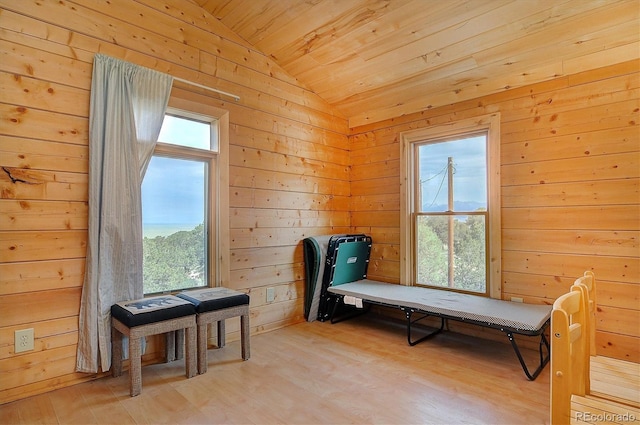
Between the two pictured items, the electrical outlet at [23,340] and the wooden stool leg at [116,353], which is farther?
the wooden stool leg at [116,353]

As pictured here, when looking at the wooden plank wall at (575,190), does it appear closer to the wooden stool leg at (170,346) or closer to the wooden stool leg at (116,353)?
the wooden stool leg at (170,346)

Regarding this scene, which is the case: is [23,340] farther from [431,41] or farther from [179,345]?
[431,41]

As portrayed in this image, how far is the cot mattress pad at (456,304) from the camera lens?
7.94 feet

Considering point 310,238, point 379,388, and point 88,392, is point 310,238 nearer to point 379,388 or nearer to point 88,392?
point 379,388

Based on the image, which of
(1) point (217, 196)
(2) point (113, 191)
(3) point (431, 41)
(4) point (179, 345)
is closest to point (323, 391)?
(4) point (179, 345)

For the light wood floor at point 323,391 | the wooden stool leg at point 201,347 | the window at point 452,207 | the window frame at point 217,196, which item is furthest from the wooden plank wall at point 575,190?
the wooden stool leg at point 201,347

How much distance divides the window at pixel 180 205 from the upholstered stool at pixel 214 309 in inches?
9.0


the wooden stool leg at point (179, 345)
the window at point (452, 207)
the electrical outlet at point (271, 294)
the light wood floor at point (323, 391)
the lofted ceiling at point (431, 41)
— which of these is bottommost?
the light wood floor at point (323, 391)

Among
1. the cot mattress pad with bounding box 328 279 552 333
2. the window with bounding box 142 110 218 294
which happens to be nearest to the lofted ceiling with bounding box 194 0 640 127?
the window with bounding box 142 110 218 294

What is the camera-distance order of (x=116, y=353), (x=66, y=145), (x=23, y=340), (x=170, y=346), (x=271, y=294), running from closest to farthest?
(x=23, y=340), (x=66, y=145), (x=116, y=353), (x=170, y=346), (x=271, y=294)

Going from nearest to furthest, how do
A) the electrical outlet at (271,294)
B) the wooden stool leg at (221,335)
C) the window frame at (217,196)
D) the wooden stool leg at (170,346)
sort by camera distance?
1. the wooden stool leg at (170,346)
2. the wooden stool leg at (221,335)
3. the window frame at (217,196)
4. the electrical outlet at (271,294)

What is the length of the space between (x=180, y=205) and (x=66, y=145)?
2.93ft

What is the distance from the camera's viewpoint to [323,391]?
2172 mm

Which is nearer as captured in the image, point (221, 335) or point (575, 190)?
point (575, 190)
